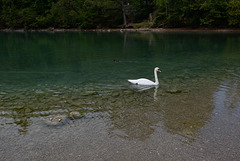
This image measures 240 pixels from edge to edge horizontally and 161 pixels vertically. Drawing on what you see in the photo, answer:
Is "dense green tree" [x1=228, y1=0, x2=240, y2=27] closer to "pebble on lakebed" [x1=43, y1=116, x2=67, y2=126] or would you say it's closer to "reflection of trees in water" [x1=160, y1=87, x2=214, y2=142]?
"reflection of trees in water" [x1=160, y1=87, x2=214, y2=142]

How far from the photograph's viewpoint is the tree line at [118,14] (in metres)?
Result: 53.0

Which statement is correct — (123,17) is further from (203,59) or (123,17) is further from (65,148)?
(65,148)

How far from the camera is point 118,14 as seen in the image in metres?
67.5

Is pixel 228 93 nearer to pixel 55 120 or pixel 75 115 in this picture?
pixel 75 115

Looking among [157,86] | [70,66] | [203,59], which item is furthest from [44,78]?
[203,59]

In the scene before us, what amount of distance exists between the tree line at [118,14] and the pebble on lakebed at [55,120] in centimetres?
4976

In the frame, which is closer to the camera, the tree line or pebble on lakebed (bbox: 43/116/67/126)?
pebble on lakebed (bbox: 43/116/67/126)

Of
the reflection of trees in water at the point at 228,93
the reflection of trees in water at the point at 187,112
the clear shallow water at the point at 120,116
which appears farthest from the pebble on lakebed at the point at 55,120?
the reflection of trees in water at the point at 228,93

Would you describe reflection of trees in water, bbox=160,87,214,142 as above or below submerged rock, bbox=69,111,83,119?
below

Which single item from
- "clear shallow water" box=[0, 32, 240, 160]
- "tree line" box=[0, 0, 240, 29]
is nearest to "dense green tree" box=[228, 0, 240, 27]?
"tree line" box=[0, 0, 240, 29]

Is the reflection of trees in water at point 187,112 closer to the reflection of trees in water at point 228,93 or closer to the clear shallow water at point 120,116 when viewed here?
the clear shallow water at point 120,116

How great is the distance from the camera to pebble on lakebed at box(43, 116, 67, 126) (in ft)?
25.8

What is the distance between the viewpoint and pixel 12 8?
73500 millimetres

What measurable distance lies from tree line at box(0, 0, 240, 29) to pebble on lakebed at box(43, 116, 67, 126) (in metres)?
49.8
